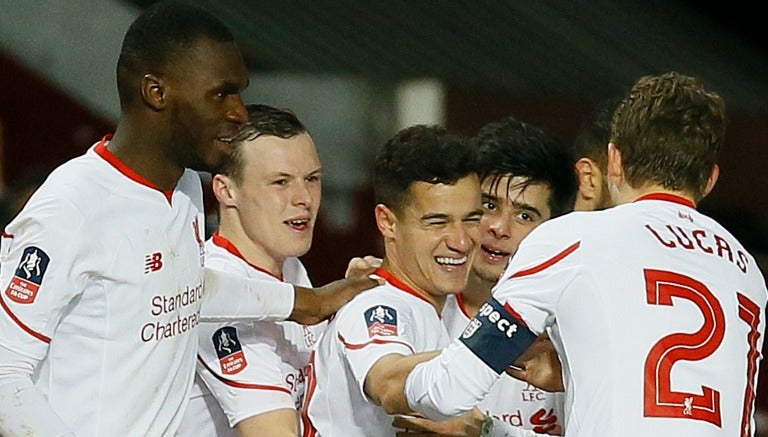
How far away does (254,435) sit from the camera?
372 centimetres

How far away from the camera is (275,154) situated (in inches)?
160

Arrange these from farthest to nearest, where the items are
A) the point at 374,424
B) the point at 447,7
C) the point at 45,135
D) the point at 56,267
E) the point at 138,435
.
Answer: the point at 447,7
the point at 45,135
the point at 374,424
the point at 138,435
the point at 56,267

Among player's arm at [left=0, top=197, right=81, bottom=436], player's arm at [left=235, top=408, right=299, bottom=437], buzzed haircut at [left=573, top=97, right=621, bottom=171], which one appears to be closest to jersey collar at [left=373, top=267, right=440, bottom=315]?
player's arm at [left=235, top=408, right=299, bottom=437]

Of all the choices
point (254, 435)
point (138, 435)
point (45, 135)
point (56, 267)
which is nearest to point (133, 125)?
point (56, 267)

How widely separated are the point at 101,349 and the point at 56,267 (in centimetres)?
24

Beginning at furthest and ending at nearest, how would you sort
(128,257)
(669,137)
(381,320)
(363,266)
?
(363,266) → (381,320) → (128,257) → (669,137)

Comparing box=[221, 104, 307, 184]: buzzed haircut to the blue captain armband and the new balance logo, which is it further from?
the blue captain armband

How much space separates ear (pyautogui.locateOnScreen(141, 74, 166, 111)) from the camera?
3.23m

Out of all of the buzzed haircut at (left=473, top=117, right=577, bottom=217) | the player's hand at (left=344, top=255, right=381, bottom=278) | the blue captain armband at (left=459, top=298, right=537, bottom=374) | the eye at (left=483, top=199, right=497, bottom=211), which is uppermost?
the buzzed haircut at (left=473, top=117, right=577, bottom=217)

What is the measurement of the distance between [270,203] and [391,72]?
5864 millimetres

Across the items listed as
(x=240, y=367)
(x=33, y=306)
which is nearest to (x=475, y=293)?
(x=240, y=367)

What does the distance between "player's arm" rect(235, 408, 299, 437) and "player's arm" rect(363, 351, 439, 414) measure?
0.42 meters

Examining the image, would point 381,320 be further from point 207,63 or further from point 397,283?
point 207,63

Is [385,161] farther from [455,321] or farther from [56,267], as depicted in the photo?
[56,267]
